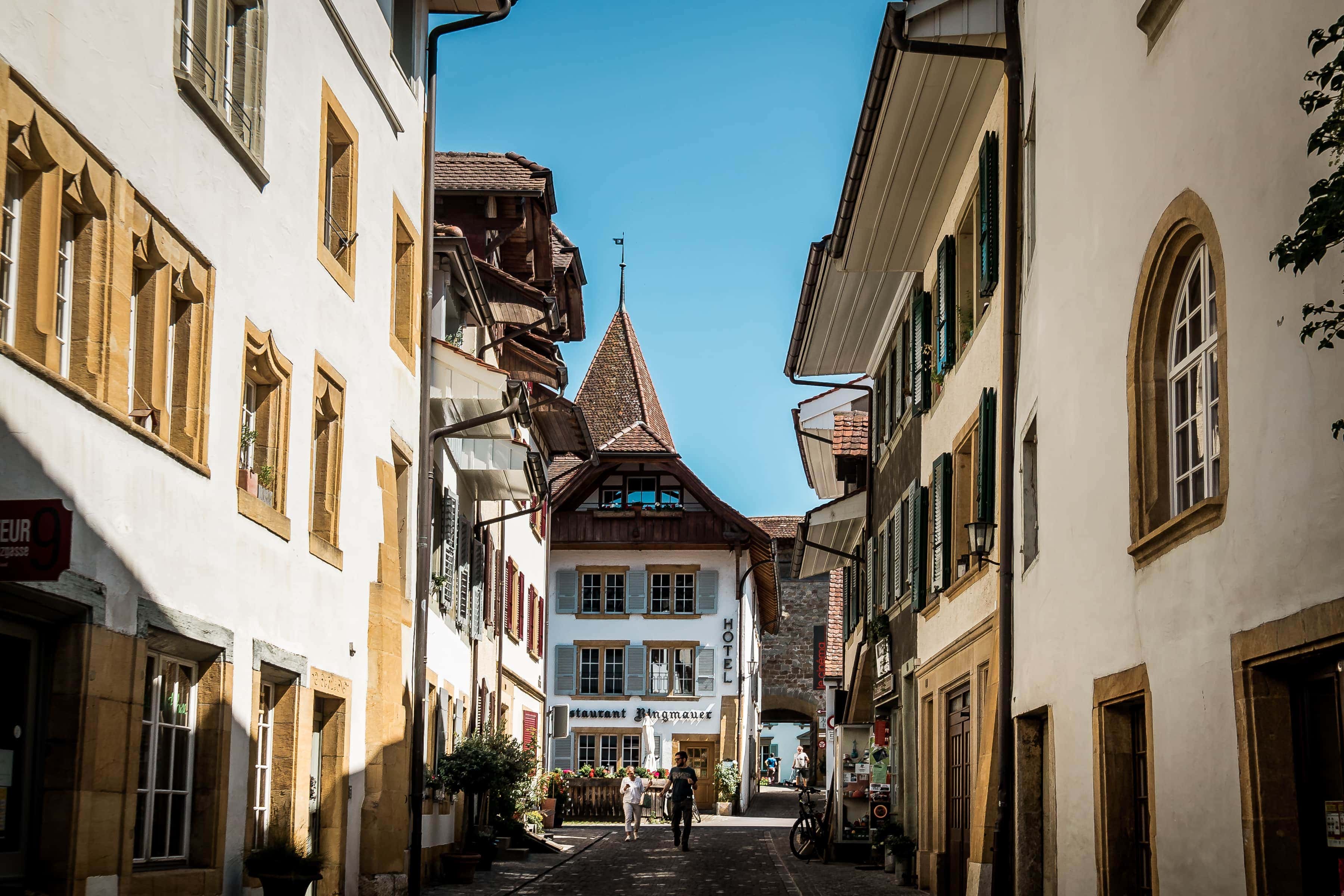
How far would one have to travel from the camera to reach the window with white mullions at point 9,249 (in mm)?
7414

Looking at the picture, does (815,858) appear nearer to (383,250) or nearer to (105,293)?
(383,250)

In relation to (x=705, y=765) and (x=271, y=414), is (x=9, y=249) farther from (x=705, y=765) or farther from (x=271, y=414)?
(x=705, y=765)

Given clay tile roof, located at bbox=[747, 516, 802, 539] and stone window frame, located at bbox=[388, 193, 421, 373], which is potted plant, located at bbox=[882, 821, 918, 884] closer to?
stone window frame, located at bbox=[388, 193, 421, 373]

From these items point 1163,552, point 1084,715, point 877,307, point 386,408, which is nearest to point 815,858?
point 877,307

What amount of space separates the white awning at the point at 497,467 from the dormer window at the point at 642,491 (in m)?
18.3

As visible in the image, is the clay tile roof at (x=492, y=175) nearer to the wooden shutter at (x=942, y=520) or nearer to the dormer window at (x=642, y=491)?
the wooden shutter at (x=942, y=520)

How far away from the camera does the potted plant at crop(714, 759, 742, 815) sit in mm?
41625

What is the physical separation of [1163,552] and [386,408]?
30.9 feet

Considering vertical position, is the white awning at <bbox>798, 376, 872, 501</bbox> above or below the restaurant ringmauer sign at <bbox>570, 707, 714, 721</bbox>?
above

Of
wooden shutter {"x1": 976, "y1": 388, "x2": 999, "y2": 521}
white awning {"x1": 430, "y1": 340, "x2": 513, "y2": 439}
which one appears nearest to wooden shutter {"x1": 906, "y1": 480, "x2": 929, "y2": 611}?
wooden shutter {"x1": 976, "y1": 388, "x2": 999, "y2": 521}

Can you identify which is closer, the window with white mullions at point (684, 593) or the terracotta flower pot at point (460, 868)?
the terracotta flower pot at point (460, 868)

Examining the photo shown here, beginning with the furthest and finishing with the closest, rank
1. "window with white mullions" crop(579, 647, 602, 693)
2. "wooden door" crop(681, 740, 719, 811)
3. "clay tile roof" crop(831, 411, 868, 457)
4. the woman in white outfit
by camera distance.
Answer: "window with white mullions" crop(579, 647, 602, 693), "wooden door" crop(681, 740, 719, 811), the woman in white outfit, "clay tile roof" crop(831, 411, 868, 457)

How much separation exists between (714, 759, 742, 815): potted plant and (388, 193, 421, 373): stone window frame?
26.5 m

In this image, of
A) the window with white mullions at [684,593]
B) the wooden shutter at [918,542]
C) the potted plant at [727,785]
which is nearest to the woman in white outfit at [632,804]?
the potted plant at [727,785]
